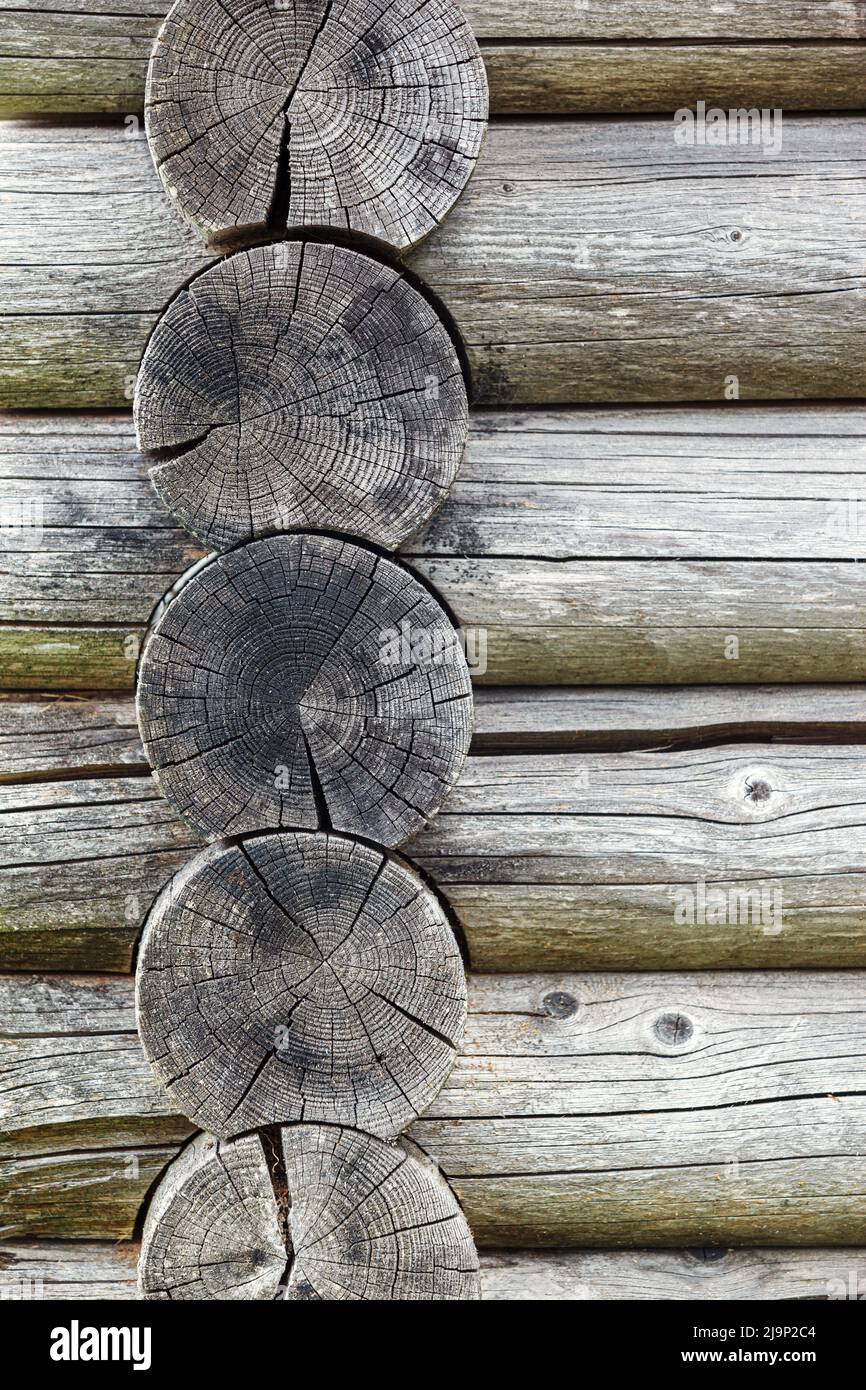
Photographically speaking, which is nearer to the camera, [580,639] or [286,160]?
[286,160]

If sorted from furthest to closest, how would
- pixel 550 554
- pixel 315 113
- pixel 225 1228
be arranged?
pixel 550 554
pixel 225 1228
pixel 315 113

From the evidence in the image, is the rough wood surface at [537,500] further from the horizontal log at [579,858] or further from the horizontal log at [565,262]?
the horizontal log at [579,858]

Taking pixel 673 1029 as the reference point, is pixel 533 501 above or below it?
above

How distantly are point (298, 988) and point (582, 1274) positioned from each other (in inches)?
40.5

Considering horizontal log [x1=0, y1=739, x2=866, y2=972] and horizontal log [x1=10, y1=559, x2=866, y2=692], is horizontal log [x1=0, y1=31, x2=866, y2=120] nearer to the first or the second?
horizontal log [x1=10, y1=559, x2=866, y2=692]

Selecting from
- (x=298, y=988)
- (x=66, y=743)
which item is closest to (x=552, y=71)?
(x=66, y=743)

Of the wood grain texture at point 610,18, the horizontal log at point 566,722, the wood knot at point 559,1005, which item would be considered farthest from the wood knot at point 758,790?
the wood grain texture at point 610,18

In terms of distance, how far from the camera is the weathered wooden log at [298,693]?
2.02 metres

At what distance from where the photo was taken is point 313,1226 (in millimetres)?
2096

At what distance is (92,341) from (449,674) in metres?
1.15

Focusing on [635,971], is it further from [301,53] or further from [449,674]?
[301,53]

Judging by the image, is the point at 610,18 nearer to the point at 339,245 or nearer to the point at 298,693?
the point at 339,245

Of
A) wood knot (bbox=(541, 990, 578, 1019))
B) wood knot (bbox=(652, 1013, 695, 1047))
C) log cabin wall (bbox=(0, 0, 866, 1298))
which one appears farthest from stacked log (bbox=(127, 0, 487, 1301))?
wood knot (bbox=(652, 1013, 695, 1047))

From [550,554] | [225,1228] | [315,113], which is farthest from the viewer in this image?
[550,554]
